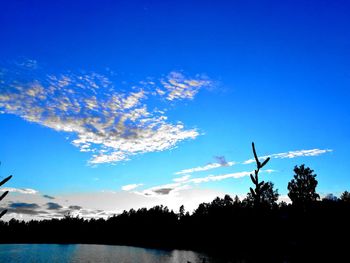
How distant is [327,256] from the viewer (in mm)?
66125

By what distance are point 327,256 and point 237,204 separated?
124937 millimetres

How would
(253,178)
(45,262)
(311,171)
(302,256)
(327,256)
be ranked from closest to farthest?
1. (253,178)
2. (327,256)
3. (302,256)
4. (45,262)
5. (311,171)

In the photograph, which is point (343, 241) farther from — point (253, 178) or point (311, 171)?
point (253, 178)

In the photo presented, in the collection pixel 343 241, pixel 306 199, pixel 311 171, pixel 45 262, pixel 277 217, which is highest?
pixel 311 171

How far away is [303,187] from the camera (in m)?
117

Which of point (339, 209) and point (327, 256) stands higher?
point (339, 209)

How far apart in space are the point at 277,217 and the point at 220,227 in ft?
→ 297

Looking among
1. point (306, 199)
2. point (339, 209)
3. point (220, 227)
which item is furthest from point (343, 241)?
point (220, 227)

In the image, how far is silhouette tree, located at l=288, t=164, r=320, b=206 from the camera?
115500 millimetres

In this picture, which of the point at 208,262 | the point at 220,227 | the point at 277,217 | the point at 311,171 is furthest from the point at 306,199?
the point at 220,227

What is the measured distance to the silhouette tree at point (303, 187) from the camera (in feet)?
379

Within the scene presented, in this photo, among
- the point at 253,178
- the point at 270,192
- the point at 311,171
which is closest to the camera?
the point at 253,178

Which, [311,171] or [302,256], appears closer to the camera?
[302,256]

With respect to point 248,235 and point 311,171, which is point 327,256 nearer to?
point 311,171
